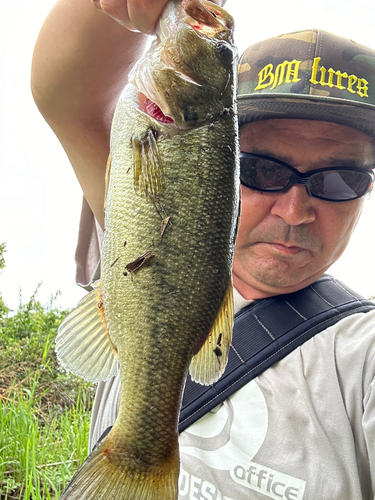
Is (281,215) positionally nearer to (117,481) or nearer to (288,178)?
(288,178)

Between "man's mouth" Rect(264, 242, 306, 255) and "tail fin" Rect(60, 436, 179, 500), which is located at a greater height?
"man's mouth" Rect(264, 242, 306, 255)

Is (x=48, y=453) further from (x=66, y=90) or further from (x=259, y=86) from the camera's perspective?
(x=259, y=86)

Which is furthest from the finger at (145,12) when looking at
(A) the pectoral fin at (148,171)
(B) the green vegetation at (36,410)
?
(B) the green vegetation at (36,410)

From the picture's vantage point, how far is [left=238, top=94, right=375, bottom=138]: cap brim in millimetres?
1958

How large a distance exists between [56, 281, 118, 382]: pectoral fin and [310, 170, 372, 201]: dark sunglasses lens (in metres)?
1.29

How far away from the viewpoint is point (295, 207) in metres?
1.96

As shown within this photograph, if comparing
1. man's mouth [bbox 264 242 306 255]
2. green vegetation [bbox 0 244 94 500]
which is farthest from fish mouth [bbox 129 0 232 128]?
green vegetation [bbox 0 244 94 500]

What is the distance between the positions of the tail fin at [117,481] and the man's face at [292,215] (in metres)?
1.20

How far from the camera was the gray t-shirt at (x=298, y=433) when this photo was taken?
1.49 m

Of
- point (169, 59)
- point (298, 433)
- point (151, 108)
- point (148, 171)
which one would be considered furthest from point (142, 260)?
point (298, 433)

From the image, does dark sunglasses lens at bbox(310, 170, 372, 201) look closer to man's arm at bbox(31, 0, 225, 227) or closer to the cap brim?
the cap brim

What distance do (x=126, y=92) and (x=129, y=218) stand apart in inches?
15.5

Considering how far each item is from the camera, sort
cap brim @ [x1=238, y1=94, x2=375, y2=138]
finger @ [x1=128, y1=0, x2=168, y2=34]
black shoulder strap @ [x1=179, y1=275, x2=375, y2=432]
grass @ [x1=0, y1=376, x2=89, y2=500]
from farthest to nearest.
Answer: grass @ [x1=0, y1=376, x2=89, y2=500], cap brim @ [x1=238, y1=94, x2=375, y2=138], black shoulder strap @ [x1=179, y1=275, x2=375, y2=432], finger @ [x1=128, y1=0, x2=168, y2=34]

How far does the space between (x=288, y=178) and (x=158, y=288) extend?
119cm
